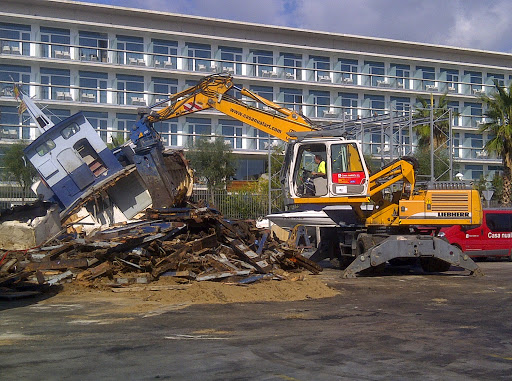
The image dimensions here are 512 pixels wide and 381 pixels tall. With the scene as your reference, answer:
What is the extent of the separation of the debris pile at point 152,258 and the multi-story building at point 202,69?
22.4 metres

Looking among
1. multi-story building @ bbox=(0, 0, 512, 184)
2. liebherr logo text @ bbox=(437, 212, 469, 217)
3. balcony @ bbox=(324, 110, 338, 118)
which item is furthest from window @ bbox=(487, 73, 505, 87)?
liebherr logo text @ bbox=(437, 212, 469, 217)

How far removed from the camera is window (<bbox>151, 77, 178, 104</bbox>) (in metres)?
42.0

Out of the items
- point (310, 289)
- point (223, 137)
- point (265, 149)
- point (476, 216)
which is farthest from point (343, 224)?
point (265, 149)

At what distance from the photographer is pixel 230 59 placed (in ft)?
144

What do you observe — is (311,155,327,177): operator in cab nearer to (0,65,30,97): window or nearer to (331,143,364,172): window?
(331,143,364,172): window

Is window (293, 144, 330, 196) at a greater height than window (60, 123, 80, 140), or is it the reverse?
window (60, 123, 80, 140)

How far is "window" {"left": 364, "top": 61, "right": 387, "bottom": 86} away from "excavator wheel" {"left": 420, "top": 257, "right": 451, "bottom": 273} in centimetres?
3257

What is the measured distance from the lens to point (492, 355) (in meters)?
7.41

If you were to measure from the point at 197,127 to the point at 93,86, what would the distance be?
7.67 metres

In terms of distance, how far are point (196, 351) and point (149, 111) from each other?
12245mm

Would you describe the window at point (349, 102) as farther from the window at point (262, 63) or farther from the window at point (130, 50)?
the window at point (130, 50)

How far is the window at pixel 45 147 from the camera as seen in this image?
18.8 metres

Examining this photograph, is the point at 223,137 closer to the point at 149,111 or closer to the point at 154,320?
the point at 149,111

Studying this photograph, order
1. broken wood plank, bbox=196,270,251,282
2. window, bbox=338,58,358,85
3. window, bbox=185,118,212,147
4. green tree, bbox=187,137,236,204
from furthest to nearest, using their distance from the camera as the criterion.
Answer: window, bbox=338,58,358,85
window, bbox=185,118,212,147
green tree, bbox=187,137,236,204
broken wood plank, bbox=196,270,251,282
